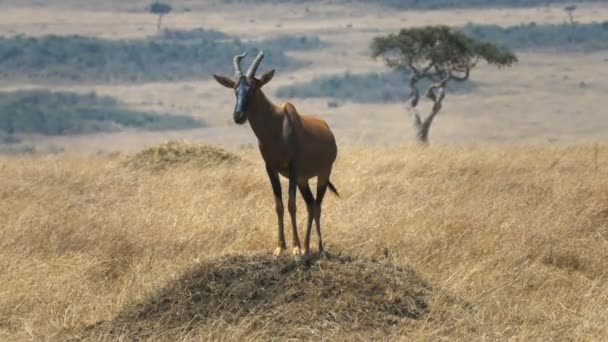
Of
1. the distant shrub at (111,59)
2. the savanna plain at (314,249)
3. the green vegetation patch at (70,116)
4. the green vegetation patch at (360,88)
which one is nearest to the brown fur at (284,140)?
the savanna plain at (314,249)

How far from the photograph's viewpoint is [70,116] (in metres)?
62.8

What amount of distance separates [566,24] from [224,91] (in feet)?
87.9

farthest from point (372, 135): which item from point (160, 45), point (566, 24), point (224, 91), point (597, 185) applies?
point (597, 185)

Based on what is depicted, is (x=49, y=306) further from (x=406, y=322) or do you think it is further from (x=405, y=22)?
(x=405, y=22)

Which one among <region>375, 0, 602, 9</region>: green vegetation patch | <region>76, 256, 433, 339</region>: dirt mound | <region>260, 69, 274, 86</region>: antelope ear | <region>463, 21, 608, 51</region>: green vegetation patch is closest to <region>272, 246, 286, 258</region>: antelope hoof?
<region>76, 256, 433, 339</region>: dirt mound

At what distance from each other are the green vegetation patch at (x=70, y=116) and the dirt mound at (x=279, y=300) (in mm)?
50947

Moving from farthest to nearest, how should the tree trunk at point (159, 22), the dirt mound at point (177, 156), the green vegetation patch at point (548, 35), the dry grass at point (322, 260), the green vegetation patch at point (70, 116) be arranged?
the tree trunk at point (159, 22)
the green vegetation patch at point (548, 35)
the green vegetation patch at point (70, 116)
the dirt mound at point (177, 156)
the dry grass at point (322, 260)

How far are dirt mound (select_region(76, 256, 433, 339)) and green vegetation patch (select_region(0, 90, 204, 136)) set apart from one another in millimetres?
50947

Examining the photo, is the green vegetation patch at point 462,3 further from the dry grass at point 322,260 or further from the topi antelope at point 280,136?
the topi antelope at point 280,136

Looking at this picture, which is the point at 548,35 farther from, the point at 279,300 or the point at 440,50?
the point at 279,300

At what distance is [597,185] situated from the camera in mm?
13938

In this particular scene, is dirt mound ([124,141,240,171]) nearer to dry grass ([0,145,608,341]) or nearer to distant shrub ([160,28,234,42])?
dry grass ([0,145,608,341])

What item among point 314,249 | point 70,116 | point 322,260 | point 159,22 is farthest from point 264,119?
point 159,22

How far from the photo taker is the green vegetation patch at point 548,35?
8238 cm
